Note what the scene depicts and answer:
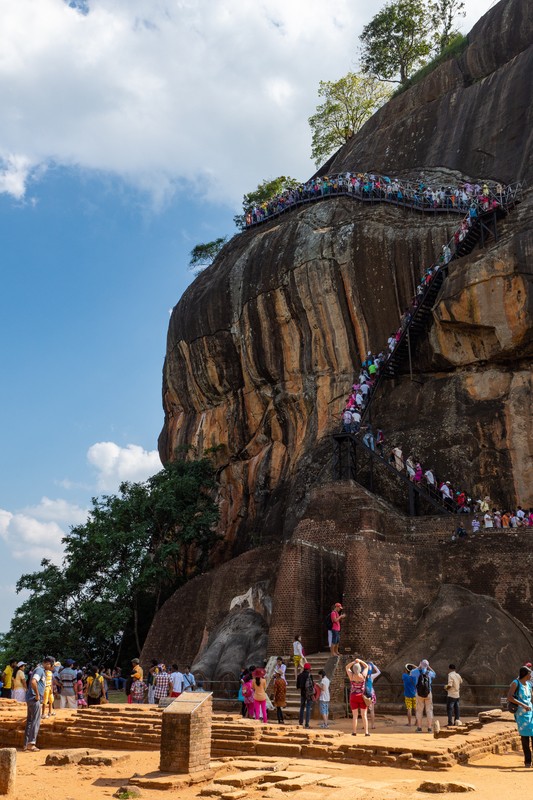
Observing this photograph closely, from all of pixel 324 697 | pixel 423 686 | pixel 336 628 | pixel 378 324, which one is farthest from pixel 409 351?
pixel 423 686

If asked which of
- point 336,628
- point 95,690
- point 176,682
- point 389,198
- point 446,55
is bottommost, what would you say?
point 95,690

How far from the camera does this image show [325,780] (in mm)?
10352

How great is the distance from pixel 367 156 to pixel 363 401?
1474 centimetres

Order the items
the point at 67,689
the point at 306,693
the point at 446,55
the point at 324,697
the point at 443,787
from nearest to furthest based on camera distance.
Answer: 1. the point at 443,787
2. the point at 306,693
3. the point at 324,697
4. the point at 67,689
5. the point at 446,55

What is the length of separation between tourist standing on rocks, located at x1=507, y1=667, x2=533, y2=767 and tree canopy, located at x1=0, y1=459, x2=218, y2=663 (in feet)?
61.7

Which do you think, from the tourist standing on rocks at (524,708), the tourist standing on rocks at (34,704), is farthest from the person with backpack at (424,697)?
the tourist standing on rocks at (34,704)

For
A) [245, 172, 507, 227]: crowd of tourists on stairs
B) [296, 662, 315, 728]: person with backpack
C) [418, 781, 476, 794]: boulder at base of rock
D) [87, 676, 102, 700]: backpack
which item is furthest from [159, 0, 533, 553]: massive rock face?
[418, 781, 476, 794]: boulder at base of rock

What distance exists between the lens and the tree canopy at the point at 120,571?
29.3 m

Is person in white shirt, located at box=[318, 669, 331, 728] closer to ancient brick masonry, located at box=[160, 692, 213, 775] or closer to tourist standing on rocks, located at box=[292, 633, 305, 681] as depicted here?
tourist standing on rocks, located at box=[292, 633, 305, 681]

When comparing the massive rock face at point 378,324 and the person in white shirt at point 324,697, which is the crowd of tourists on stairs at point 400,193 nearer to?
the massive rock face at point 378,324

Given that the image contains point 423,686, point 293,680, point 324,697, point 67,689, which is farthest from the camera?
point 67,689

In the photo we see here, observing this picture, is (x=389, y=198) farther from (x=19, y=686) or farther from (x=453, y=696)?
(x=19, y=686)

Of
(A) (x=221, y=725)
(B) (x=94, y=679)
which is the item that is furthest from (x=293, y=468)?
(A) (x=221, y=725)

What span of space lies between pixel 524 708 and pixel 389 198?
81.0 ft
